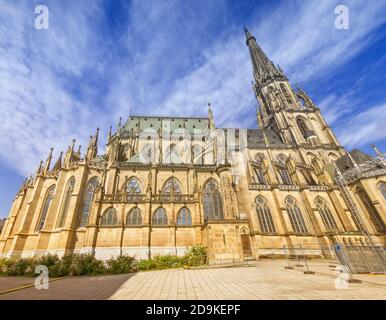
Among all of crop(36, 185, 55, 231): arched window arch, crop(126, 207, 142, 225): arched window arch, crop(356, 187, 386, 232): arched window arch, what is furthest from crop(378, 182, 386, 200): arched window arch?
crop(36, 185, 55, 231): arched window arch

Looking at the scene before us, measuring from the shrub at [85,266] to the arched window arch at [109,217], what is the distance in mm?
4874

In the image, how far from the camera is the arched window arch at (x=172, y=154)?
26.5m

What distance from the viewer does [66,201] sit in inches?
792

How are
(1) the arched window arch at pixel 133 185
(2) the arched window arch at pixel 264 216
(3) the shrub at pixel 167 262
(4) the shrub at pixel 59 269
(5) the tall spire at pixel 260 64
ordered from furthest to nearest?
(5) the tall spire at pixel 260 64, (1) the arched window arch at pixel 133 185, (2) the arched window arch at pixel 264 216, (3) the shrub at pixel 167 262, (4) the shrub at pixel 59 269

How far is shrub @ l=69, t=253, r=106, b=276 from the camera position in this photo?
11203 mm

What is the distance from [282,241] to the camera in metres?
19.1

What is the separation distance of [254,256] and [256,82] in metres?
43.2

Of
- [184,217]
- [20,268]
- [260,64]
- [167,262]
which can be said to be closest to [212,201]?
[184,217]

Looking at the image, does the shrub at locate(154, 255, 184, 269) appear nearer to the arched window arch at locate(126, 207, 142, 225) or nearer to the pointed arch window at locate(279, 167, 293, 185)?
the arched window arch at locate(126, 207, 142, 225)

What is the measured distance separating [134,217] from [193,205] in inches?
232

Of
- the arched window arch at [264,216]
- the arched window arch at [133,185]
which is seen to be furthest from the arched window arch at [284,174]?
the arched window arch at [133,185]

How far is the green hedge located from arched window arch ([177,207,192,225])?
3376mm

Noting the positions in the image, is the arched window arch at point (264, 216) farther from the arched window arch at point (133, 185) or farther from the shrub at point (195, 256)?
the arched window arch at point (133, 185)

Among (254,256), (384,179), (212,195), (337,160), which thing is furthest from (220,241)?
(337,160)
